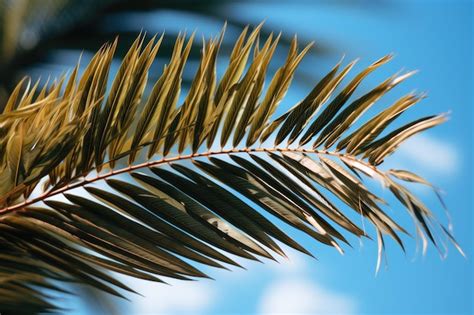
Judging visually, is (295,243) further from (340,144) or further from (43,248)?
(43,248)

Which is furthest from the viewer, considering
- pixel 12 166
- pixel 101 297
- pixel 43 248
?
pixel 101 297

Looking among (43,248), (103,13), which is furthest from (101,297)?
(43,248)

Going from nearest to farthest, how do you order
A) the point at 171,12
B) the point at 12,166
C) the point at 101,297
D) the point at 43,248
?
the point at 12,166, the point at 43,248, the point at 101,297, the point at 171,12

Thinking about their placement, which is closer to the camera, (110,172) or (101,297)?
(110,172)

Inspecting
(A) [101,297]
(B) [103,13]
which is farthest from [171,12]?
(A) [101,297]

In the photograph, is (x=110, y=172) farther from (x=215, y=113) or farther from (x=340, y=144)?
(x=340, y=144)

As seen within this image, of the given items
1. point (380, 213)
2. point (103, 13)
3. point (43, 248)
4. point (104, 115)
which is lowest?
point (43, 248)

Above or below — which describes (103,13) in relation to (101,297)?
above
